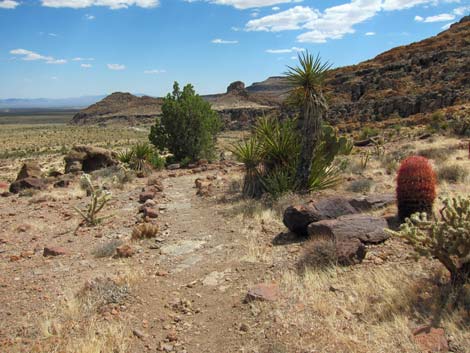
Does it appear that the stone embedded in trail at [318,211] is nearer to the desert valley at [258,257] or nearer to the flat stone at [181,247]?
the desert valley at [258,257]

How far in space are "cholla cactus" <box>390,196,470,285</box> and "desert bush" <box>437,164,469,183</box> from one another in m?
6.16

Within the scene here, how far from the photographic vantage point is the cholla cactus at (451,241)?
4.51 metres

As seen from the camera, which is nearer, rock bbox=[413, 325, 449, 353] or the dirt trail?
rock bbox=[413, 325, 449, 353]

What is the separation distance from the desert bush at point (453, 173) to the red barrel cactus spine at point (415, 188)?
3737mm

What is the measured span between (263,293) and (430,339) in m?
1.98

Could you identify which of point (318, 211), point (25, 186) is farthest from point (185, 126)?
point (318, 211)

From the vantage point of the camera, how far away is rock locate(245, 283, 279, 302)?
5.14 metres

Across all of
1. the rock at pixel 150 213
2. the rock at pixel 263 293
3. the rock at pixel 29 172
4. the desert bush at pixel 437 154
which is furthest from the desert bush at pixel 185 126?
the rock at pixel 263 293

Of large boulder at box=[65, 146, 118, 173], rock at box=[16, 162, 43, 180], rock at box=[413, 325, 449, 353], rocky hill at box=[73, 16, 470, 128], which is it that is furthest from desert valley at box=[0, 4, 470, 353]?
rocky hill at box=[73, 16, 470, 128]

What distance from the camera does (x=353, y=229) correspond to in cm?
632

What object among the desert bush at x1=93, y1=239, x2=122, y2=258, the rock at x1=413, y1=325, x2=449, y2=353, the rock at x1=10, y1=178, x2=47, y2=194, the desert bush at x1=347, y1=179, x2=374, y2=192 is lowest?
the rock at x1=10, y1=178, x2=47, y2=194

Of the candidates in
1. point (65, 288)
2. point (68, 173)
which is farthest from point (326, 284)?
point (68, 173)

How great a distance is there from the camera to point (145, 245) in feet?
25.5

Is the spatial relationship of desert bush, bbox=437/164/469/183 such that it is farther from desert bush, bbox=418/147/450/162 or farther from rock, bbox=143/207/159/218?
rock, bbox=143/207/159/218
